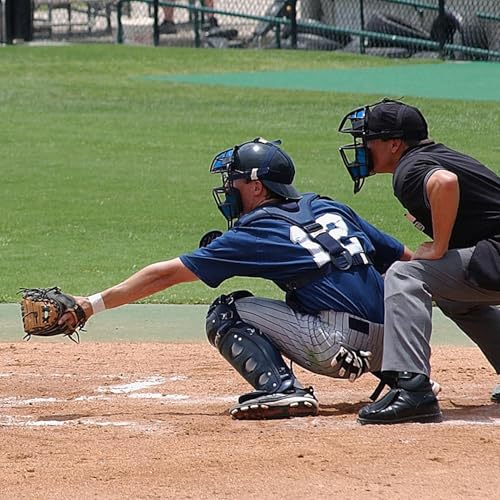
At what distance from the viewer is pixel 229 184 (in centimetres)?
546

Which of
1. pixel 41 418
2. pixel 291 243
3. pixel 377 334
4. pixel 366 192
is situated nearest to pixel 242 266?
pixel 291 243

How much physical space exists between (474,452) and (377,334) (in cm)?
85

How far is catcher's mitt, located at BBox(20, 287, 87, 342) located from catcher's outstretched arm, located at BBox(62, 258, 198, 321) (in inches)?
1.8

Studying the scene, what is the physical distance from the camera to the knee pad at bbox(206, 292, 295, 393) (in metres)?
5.37

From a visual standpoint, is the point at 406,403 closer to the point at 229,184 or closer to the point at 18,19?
the point at 229,184

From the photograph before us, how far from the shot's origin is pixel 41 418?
555 cm

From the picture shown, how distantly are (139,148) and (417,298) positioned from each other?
10.2 meters

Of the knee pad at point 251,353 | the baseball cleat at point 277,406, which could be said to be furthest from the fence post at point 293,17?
the baseball cleat at point 277,406

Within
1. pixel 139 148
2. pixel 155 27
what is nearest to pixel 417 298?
pixel 139 148

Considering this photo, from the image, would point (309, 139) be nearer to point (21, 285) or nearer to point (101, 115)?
point (101, 115)

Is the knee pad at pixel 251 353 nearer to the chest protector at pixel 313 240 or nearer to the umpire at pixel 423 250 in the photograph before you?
the chest protector at pixel 313 240

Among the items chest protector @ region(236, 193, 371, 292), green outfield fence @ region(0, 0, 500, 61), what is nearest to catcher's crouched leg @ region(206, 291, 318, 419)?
chest protector @ region(236, 193, 371, 292)

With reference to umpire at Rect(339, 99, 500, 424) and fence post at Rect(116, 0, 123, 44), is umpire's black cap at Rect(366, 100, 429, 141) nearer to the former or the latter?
umpire at Rect(339, 99, 500, 424)

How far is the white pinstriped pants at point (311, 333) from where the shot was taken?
5.35 m
